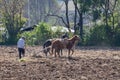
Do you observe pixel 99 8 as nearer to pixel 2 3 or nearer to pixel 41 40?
pixel 41 40

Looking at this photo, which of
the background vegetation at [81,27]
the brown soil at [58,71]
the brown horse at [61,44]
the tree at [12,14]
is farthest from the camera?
the tree at [12,14]

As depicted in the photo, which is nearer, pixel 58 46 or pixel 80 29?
pixel 58 46

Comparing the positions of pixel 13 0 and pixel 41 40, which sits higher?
pixel 13 0

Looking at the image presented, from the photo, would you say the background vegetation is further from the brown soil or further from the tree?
the brown soil

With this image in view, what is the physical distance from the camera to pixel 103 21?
48875mm

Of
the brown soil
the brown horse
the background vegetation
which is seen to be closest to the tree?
the background vegetation

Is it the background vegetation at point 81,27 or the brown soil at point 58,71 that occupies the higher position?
Result: the background vegetation at point 81,27

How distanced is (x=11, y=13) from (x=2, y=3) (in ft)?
6.76

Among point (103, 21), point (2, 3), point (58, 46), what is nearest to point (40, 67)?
point (58, 46)

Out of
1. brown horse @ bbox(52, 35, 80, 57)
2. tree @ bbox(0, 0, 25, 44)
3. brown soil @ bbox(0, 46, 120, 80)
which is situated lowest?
brown soil @ bbox(0, 46, 120, 80)

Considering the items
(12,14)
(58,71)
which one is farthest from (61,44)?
(12,14)

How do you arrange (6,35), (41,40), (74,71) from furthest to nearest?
(6,35) → (41,40) → (74,71)

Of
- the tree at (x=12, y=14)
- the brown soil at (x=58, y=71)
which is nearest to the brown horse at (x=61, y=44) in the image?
the brown soil at (x=58, y=71)

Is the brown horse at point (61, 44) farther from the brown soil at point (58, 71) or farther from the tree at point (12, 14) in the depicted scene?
the tree at point (12, 14)
